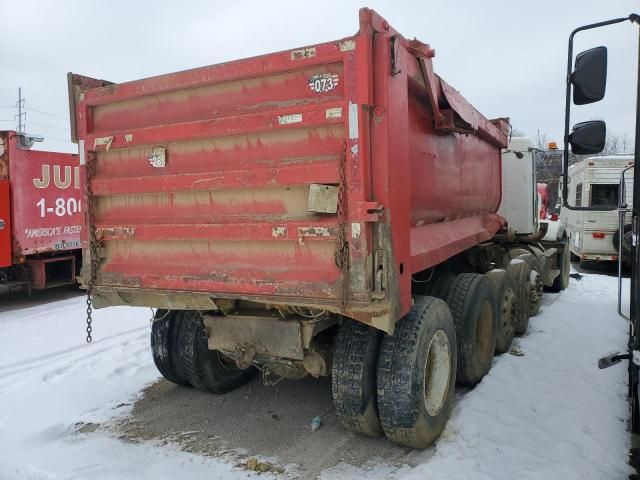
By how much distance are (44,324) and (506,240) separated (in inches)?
281

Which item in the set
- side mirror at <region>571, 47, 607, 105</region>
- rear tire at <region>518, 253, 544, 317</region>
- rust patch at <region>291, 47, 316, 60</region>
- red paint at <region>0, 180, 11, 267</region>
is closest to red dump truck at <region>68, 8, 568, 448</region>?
rust patch at <region>291, 47, 316, 60</region>

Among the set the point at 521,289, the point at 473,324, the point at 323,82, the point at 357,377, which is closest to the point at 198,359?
the point at 357,377

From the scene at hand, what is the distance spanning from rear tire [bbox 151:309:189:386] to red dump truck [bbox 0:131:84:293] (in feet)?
15.9

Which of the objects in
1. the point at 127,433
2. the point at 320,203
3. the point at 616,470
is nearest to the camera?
the point at 320,203

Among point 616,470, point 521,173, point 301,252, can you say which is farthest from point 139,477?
point 521,173

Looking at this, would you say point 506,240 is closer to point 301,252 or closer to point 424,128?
point 424,128

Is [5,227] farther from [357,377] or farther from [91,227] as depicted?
[357,377]

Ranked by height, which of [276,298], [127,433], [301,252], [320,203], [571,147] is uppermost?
[571,147]

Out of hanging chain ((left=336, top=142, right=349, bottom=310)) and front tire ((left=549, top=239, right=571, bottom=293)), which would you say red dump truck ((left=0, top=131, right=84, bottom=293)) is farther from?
front tire ((left=549, top=239, right=571, bottom=293))

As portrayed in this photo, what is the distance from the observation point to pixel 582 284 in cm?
1072

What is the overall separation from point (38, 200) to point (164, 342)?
5969mm

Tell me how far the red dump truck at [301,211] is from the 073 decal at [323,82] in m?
0.01

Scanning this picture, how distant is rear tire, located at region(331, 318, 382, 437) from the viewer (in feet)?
11.1

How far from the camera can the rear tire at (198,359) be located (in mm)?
4535
